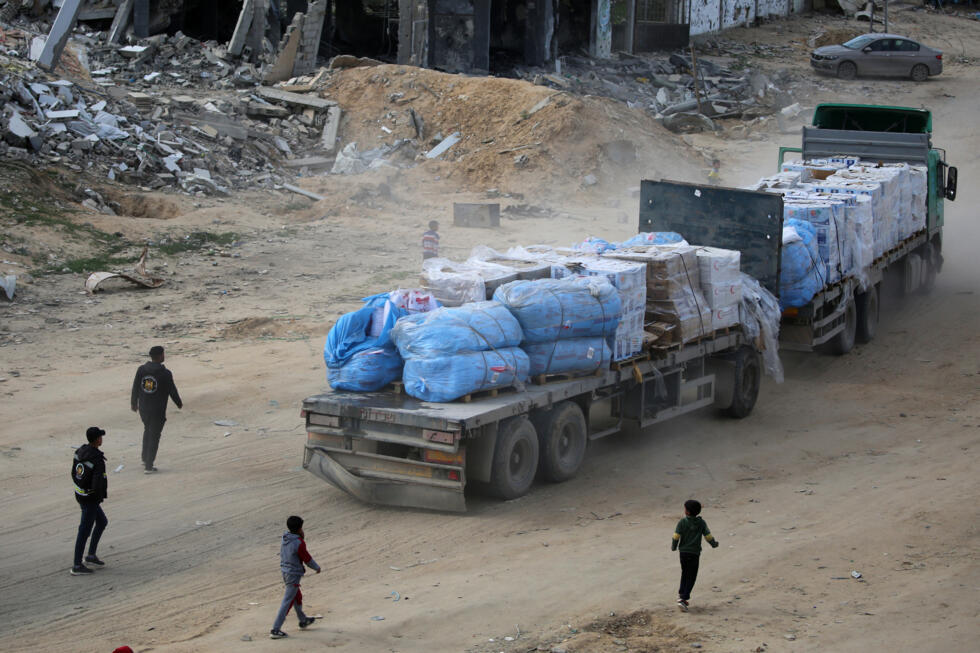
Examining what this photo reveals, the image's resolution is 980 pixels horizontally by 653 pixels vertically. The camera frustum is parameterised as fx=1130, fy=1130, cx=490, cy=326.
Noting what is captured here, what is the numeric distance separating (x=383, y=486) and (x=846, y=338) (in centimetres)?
869

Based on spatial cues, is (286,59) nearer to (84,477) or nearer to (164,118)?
(164,118)

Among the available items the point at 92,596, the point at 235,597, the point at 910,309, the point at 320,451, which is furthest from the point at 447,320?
the point at 910,309

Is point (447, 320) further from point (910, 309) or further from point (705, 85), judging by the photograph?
point (705, 85)

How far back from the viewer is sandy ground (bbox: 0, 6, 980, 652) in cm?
741

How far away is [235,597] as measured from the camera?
796 cm

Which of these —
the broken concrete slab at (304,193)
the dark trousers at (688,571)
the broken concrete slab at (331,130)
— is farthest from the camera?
the broken concrete slab at (331,130)

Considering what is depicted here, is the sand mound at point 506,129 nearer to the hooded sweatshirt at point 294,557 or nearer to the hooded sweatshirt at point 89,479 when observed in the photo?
the hooded sweatshirt at point 89,479

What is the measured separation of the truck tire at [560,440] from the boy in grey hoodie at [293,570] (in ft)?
10.9

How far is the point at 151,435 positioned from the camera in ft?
34.5

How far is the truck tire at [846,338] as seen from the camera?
15.8 m

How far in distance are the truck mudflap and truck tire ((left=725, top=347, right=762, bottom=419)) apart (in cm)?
461

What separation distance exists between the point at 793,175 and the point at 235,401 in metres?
9.40

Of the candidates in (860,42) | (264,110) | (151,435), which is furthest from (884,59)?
(151,435)

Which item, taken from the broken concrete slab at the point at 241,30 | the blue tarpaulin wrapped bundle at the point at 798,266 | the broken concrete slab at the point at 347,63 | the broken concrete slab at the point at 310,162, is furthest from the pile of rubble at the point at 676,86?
the blue tarpaulin wrapped bundle at the point at 798,266
